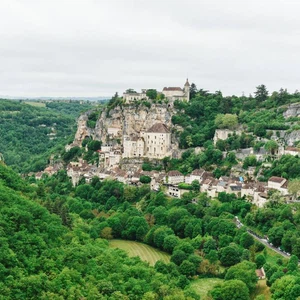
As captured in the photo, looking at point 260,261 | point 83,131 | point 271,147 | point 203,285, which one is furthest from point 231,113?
point 203,285

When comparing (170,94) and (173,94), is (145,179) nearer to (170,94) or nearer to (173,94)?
(170,94)

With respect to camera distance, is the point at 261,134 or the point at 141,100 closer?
the point at 261,134

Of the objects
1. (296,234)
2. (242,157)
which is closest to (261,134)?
(242,157)

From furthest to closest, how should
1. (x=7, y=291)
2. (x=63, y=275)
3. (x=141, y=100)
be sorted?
(x=141, y=100) → (x=63, y=275) → (x=7, y=291)

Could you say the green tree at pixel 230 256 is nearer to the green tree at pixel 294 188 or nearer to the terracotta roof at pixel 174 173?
the green tree at pixel 294 188

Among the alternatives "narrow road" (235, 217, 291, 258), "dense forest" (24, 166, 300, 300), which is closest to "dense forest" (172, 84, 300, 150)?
"dense forest" (24, 166, 300, 300)

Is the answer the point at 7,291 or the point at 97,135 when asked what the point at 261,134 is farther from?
the point at 7,291
